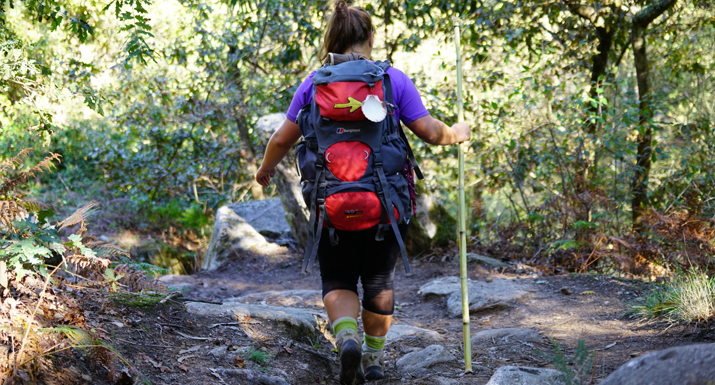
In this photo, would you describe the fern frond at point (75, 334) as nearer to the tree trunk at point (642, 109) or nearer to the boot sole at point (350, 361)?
the boot sole at point (350, 361)

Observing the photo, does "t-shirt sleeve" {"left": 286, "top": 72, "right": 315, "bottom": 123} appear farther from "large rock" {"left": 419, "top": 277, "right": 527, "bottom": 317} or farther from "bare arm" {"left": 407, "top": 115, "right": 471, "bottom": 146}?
"large rock" {"left": 419, "top": 277, "right": 527, "bottom": 317}

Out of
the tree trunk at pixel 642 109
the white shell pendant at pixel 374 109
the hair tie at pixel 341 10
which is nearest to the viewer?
the white shell pendant at pixel 374 109

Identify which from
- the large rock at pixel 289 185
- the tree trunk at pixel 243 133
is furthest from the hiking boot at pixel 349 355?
the tree trunk at pixel 243 133

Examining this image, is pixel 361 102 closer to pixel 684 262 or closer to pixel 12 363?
pixel 12 363

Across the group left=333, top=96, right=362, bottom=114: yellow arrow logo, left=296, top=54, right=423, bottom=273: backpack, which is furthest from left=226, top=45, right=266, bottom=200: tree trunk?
left=333, top=96, right=362, bottom=114: yellow arrow logo

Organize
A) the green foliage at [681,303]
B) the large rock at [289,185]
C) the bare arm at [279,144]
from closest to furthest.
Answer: the bare arm at [279,144]
the green foliage at [681,303]
the large rock at [289,185]

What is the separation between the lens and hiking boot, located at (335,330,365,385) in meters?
2.78

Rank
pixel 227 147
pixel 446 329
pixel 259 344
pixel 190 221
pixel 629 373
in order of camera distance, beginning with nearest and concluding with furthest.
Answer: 1. pixel 629 373
2. pixel 259 344
3. pixel 446 329
4. pixel 227 147
5. pixel 190 221

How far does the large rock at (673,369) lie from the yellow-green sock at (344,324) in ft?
4.59

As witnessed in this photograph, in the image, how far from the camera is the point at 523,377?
2703mm

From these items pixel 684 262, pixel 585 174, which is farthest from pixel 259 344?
pixel 585 174

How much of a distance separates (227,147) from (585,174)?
22.7ft

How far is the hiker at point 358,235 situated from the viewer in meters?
2.83

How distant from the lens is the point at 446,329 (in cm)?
481
